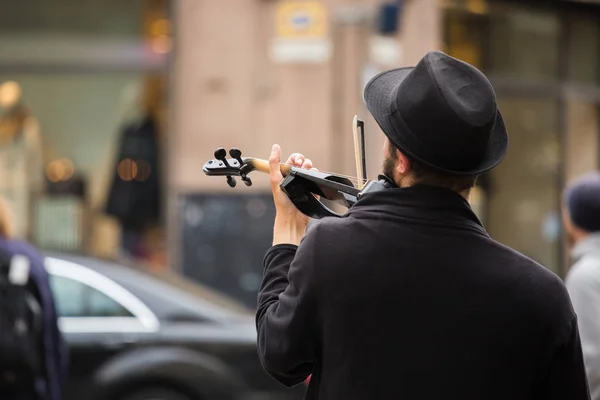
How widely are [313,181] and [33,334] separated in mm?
2954

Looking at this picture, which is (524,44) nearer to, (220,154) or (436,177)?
(220,154)

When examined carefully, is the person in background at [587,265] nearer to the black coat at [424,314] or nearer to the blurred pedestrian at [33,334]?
the black coat at [424,314]

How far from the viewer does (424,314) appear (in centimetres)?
246

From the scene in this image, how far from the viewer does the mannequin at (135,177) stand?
1200 cm

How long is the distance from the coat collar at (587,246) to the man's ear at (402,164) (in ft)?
7.40

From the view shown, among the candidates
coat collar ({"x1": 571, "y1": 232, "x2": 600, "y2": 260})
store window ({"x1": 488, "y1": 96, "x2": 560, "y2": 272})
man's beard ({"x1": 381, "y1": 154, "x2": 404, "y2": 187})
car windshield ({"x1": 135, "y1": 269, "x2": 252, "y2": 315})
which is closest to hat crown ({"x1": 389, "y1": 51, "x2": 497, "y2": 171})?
man's beard ({"x1": 381, "y1": 154, "x2": 404, "y2": 187})

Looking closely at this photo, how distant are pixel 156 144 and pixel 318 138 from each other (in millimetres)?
1687

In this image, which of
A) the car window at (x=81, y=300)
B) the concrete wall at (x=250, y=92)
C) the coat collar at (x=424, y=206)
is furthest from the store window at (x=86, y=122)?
the coat collar at (x=424, y=206)

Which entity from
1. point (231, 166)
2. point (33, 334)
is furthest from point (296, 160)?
point (33, 334)

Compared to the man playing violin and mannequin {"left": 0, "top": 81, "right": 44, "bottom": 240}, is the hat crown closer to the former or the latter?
the man playing violin

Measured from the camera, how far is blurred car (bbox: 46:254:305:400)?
7.69m

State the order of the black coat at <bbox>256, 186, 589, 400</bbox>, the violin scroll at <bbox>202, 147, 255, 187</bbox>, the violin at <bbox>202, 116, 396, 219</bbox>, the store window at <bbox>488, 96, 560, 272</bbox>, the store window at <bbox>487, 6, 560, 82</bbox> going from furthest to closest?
the store window at <bbox>488, 96, 560, 272</bbox>
the store window at <bbox>487, 6, 560, 82</bbox>
the violin scroll at <bbox>202, 147, 255, 187</bbox>
the violin at <bbox>202, 116, 396, 219</bbox>
the black coat at <bbox>256, 186, 589, 400</bbox>

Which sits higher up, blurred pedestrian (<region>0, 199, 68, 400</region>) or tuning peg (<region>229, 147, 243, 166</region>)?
tuning peg (<region>229, 147, 243, 166</region>)

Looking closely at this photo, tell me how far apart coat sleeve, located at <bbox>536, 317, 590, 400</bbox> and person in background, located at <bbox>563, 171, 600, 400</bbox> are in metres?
1.93
